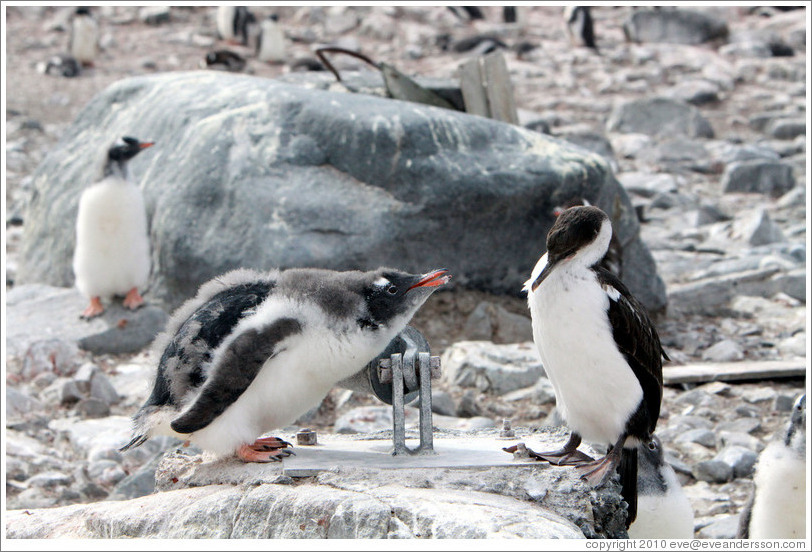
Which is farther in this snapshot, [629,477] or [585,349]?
[629,477]

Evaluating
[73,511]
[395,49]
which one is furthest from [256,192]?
[395,49]

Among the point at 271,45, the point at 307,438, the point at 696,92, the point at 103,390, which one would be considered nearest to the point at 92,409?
the point at 103,390

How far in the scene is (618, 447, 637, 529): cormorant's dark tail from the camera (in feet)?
10.9

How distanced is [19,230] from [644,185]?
18.3 feet

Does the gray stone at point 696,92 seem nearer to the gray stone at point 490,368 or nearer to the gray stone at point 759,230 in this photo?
the gray stone at point 759,230

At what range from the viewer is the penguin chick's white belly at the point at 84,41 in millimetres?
14469

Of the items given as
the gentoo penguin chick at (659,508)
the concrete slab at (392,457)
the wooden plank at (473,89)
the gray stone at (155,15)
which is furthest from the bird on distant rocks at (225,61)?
the gentoo penguin chick at (659,508)

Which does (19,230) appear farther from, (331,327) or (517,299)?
(331,327)

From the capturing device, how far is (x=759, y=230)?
852cm

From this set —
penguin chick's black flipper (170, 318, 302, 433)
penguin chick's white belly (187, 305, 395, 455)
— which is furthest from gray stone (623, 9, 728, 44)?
penguin chick's black flipper (170, 318, 302, 433)

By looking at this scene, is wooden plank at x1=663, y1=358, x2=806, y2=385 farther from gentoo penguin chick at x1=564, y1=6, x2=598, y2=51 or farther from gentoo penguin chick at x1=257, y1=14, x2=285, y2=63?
gentoo penguin chick at x1=257, y1=14, x2=285, y2=63

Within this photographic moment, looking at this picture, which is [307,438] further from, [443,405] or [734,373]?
[734,373]

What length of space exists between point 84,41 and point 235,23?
2470mm

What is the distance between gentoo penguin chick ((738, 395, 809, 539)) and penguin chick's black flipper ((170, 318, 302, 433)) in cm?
210
